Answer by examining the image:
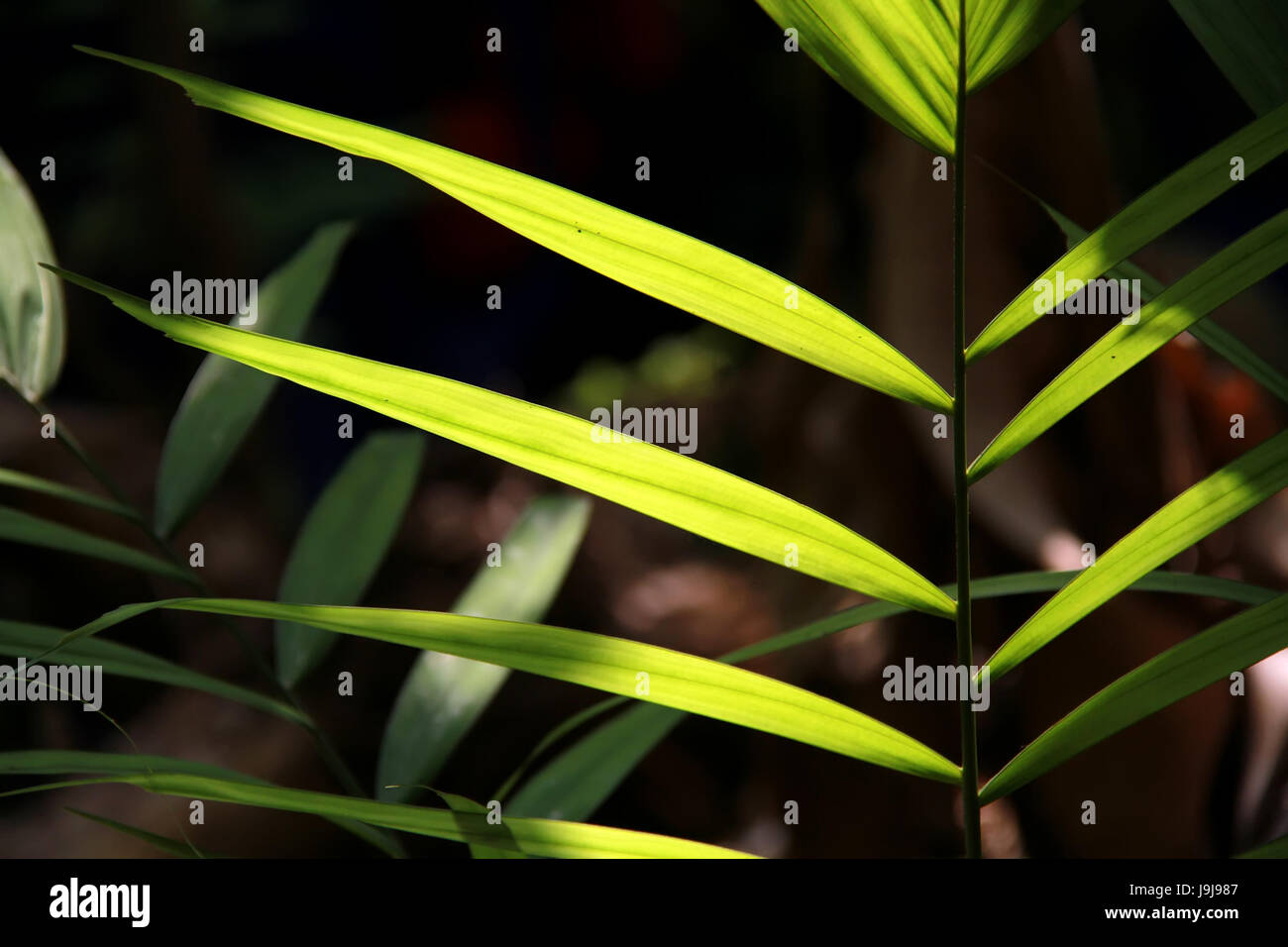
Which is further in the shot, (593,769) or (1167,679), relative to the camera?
(593,769)

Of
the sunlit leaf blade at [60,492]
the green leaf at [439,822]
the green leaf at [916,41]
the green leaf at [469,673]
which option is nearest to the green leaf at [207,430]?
the sunlit leaf blade at [60,492]

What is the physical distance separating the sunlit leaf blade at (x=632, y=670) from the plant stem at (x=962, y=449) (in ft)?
0.04

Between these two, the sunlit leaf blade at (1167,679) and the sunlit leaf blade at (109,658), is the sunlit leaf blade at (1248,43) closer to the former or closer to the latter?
the sunlit leaf blade at (1167,679)

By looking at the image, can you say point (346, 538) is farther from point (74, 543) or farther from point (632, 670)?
point (632, 670)

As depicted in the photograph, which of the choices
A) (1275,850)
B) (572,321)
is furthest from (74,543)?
(572,321)

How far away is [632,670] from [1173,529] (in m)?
0.20

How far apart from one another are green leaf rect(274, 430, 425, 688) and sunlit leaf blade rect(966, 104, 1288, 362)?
437 millimetres

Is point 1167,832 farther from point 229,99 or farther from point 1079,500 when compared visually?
point 229,99

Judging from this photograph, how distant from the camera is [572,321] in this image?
6.68 ft

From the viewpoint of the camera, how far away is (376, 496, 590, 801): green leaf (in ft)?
1.89

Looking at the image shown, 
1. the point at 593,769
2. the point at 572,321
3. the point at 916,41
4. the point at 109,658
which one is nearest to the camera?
the point at 916,41
